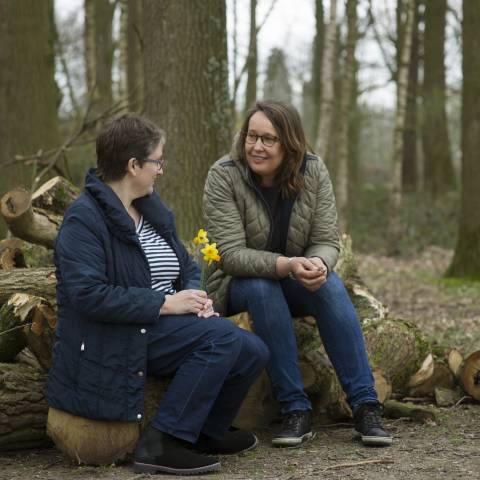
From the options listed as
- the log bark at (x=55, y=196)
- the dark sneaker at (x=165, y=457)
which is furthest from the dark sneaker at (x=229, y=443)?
the log bark at (x=55, y=196)

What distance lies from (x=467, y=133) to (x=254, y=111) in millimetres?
6593

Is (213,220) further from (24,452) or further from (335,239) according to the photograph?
(24,452)

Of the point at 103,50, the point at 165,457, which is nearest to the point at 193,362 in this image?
the point at 165,457

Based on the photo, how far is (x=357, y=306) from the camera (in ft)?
17.5

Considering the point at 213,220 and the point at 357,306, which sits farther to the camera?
the point at 357,306

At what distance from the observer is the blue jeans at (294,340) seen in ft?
13.3

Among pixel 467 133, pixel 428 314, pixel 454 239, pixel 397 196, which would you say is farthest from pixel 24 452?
pixel 454 239

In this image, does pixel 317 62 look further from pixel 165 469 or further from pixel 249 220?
pixel 165 469

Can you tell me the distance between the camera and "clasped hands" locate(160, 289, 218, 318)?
3613mm

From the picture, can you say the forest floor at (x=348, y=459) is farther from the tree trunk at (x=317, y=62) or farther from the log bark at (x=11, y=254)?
the tree trunk at (x=317, y=62)

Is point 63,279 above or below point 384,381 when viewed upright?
above

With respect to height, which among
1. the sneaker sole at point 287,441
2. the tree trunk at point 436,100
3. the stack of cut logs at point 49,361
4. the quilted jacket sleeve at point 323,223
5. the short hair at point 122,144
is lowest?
the sneaker sole at point 287,441

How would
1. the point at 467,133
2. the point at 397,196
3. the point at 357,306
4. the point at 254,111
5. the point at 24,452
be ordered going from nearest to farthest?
the point at 24,452 < the point at 254,111 < the point at 357,306 < the point at 467,133 < the point at 397,196

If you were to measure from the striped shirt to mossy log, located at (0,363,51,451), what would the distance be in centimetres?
79
